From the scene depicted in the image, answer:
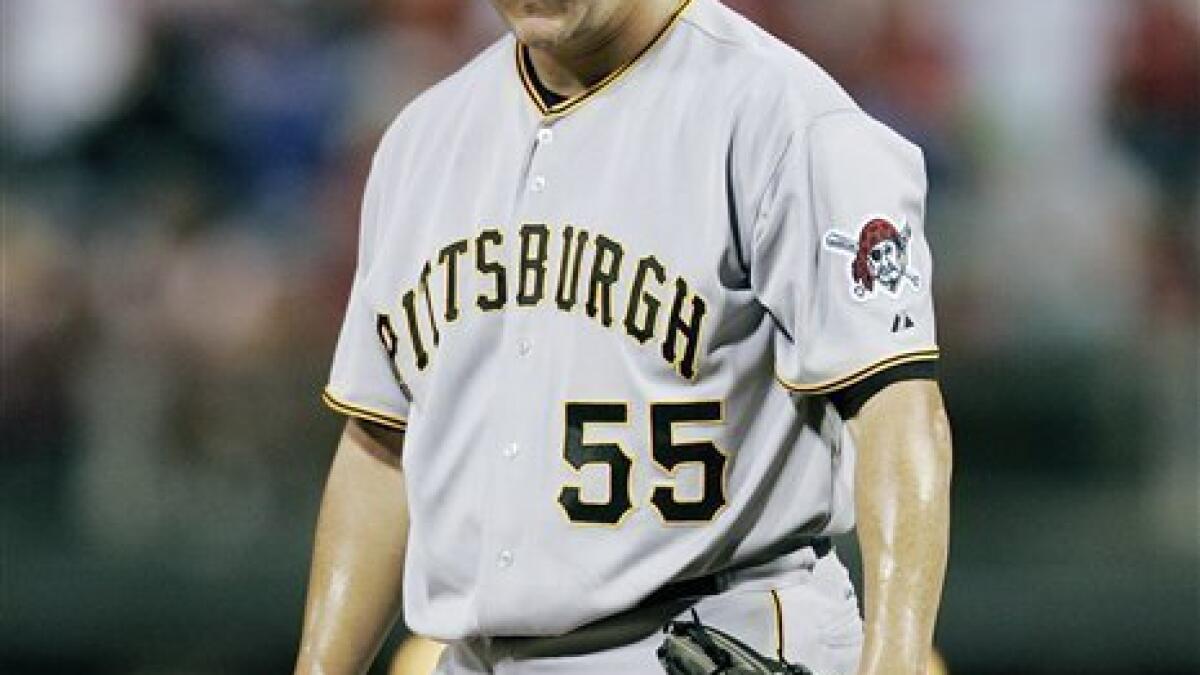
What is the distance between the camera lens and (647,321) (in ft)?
8.51

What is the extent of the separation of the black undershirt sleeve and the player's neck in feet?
1.63

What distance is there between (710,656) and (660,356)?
0.33m

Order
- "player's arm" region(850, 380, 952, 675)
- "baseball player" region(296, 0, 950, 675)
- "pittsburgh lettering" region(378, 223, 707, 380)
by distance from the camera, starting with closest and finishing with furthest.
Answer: "player's arm" region(850, 380, 952, 675) → "baseball player" region(296, 0, 950, 675) → "pittsburgh lettering" region(378, 223, 707, 380)

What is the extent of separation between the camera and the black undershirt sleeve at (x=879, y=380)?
95.7 inches

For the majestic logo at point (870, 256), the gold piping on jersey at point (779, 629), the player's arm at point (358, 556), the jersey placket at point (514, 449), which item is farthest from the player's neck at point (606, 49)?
the gold piping on jersey at point (779, 629)

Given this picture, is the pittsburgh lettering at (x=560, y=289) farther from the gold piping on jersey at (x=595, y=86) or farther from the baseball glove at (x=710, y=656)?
the baseball glove at (x=710, y=656)

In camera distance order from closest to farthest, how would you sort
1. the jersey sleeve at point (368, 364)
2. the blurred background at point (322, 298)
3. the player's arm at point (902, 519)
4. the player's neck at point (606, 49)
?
the player's arm at point (902, 519)
the player's neck at point (606, 49)
the jersey sleeve at point (368, 364)
the blurred background at point (322, 298)

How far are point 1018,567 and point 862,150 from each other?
2.98 metres

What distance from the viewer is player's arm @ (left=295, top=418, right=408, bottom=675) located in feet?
9.61

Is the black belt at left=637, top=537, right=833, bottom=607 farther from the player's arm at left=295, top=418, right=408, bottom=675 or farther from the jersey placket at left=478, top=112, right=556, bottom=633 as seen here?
the player's arm at left=295, top=418, right=408, bottom=675

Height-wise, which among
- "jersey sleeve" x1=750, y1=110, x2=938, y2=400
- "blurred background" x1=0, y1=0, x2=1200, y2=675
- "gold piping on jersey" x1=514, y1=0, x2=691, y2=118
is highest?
"gold piping on jersey" x1=514, y1=0, x2=691, y2=118

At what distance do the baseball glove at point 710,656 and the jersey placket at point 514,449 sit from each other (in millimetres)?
205

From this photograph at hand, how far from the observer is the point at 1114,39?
20.9ft

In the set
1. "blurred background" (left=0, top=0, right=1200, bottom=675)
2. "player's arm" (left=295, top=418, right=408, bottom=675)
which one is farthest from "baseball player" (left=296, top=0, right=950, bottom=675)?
"blurred background" (left=0, top=0, right=1200, bottom=675)
